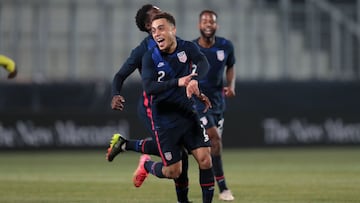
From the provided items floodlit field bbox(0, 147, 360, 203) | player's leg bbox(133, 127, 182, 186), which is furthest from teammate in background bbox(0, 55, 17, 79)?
player's leg bbox(133, 127, 182, 186)

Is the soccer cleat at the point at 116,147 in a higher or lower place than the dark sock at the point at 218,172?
higher

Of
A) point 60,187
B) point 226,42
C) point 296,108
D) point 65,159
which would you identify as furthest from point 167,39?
point 296,108

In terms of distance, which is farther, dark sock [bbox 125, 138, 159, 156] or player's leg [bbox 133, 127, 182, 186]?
dark sock [bbox 125, 138, 159, 156]

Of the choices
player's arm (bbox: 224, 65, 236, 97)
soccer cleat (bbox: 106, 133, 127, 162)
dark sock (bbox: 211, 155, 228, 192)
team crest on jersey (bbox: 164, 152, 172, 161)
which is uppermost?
player's arm (bbox: 224, 65, 236, 97)

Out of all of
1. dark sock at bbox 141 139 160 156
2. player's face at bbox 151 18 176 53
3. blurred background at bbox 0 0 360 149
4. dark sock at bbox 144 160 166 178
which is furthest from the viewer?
blurred background at bbox 0 0 360 149

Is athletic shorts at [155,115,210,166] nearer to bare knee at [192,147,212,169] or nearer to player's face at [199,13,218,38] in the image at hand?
bare knee at [192,147,212,169]

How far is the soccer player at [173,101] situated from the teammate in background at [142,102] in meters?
0.44

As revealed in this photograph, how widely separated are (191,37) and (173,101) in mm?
16488

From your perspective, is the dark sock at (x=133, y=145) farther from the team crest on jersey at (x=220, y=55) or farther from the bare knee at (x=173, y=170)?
the team crest on jersey at (x=220, y=55)

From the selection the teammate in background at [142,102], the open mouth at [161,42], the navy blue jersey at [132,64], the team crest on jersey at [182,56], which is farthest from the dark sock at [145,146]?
the open mouth at [161,42]

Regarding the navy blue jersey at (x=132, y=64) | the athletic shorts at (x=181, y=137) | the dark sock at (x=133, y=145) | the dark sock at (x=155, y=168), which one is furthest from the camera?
the dark sock at (x=133, y=145)

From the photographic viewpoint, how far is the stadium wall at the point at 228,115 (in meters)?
23.0

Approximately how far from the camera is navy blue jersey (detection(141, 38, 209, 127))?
949 cm

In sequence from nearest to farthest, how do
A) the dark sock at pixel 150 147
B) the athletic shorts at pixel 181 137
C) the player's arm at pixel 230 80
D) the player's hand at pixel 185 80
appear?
the player's hand at pixel 185 80
the athletic shorts at pixel 181 137
the dark sock at pixel 150 147
the player's arm at pixel 230 80
